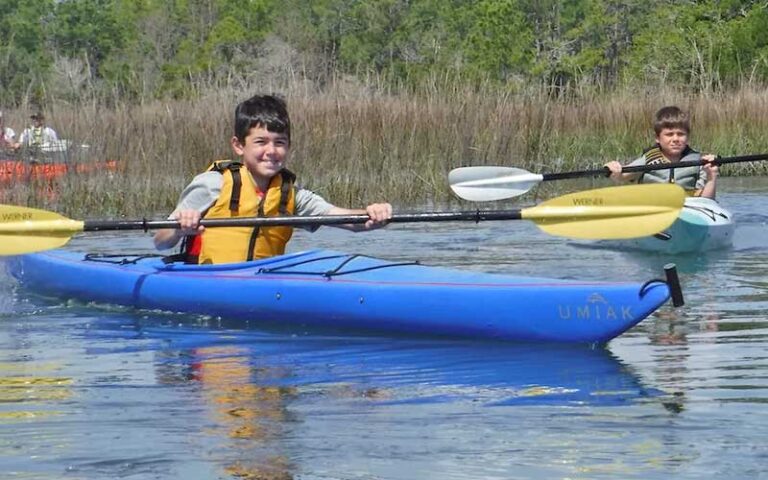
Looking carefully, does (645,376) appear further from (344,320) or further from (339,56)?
(339,56)

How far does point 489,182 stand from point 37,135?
16.4ft

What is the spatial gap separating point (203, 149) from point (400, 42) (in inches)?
1102

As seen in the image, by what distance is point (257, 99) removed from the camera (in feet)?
21.7

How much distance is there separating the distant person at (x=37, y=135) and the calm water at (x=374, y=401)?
4241 millimetres

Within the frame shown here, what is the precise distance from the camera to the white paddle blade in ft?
24.8

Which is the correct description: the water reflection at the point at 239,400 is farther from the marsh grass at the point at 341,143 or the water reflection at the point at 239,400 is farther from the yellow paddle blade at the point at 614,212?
the marsh grass at the point at 341,143

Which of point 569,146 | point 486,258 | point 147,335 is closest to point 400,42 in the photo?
point 569,146

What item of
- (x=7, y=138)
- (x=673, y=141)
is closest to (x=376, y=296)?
(x=673, y=141)

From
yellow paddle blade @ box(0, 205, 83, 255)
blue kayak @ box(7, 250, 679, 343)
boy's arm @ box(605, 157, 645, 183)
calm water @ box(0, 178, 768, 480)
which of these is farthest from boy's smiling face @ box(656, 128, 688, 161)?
yellow paddle blade @ box(0, 205, 83, 255)

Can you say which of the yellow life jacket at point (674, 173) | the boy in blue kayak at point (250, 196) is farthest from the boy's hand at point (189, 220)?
the yellow life jacket at point (674, 173)

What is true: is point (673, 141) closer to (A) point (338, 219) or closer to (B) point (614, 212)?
(B) point (614, 212)

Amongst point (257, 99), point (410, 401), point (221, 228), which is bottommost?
point (410, 401)

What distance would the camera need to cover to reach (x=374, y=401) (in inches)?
191

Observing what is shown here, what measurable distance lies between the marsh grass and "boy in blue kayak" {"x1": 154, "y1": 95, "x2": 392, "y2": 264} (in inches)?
194
